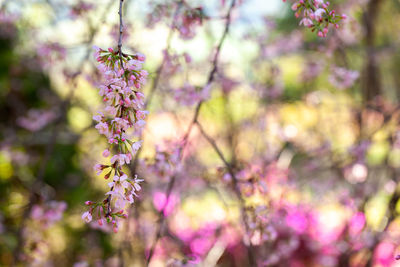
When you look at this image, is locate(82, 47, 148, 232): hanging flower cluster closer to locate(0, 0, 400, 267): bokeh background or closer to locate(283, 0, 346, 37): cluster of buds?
locate(283, 0, 346, 37): cluster of buds

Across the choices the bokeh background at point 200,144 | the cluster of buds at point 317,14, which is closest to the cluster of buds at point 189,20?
the bokeh background at point 200,144

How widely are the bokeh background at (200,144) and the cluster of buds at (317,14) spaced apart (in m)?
0.57

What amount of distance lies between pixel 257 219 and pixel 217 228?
1442mm

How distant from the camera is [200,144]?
3688 mm

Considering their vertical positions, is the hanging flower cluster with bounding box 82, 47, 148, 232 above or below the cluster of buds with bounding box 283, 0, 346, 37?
below

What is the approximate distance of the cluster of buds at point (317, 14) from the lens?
100cm

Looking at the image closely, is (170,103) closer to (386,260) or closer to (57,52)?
(57,52)

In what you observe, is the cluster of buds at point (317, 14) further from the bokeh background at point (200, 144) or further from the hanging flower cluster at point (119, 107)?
the bokeh background at point (200, 144)

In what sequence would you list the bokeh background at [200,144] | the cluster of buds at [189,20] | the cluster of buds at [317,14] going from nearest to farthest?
the cluster of buds at [317,14] < the cluster of buds at [189,20] < the bokeh background at [200,144]

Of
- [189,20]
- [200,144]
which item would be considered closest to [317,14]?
[189,20]

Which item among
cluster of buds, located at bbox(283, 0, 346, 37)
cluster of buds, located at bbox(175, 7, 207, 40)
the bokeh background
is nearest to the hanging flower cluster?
cluster of buds, located at bbox(283, 0, 346, 37)

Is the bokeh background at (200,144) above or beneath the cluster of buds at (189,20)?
above

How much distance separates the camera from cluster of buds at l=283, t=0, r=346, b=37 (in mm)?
999

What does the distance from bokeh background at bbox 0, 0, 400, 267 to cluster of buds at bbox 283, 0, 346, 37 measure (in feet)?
1.87
